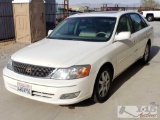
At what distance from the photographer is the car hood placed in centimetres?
319

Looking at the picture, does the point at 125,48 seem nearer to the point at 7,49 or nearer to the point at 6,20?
the point at 7,49

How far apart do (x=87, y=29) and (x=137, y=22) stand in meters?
1.68

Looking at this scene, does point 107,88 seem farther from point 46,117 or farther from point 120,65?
point 46,117

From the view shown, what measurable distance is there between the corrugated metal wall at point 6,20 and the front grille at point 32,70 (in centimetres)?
797

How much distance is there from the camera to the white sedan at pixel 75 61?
3109 mm

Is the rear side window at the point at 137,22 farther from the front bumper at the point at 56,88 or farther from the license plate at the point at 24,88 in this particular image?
the license plate at the point at 24,88

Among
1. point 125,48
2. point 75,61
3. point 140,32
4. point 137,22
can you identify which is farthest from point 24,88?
point 137,22

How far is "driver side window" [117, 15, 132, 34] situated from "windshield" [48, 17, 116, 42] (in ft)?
0.57

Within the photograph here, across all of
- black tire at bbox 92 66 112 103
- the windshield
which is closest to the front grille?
black tire at bbox 92 66 112 103

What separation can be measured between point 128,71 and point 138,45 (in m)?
0.76

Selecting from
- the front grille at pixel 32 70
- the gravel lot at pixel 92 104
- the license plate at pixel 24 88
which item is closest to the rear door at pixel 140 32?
the gravel lot at pixel 92 104

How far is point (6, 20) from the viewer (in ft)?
36.0

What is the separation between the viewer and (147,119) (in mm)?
3230

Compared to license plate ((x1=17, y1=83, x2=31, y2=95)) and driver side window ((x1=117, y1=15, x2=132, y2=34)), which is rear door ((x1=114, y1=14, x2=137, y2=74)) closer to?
driver side window ((x1=117, y1=15, x2=132, y2=34))
